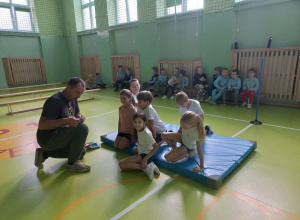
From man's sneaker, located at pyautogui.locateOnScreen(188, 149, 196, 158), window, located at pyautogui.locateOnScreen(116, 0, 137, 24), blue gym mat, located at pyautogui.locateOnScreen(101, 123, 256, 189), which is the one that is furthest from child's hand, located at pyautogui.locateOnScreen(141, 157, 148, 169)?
window, located at pyautogui.locateOnScreen(116, 0, 137, 24)

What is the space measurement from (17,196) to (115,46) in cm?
845

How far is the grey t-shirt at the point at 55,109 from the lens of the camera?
2.37 meters

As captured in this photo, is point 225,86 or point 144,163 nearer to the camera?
point 144,163

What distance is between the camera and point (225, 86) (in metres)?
5.84

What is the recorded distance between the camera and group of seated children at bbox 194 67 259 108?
546 cm

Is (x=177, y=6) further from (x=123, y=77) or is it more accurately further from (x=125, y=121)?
(x=125, y=121)

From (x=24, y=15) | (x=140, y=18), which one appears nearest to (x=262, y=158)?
(x=140, y=18)

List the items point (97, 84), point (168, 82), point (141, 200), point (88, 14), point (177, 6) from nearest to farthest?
point (141, 200), point (168, 82), point (177, 6), point (97, 84), point (88, 14)

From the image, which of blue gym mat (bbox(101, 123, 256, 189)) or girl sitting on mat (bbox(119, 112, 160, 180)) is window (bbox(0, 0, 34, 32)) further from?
girl sitting on mat (bbox(119, 112, 160, 180))

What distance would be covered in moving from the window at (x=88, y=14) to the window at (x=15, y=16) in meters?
2.68

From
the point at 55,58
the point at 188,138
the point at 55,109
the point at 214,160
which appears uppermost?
the point at 55,58

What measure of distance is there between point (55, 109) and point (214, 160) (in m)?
1.95

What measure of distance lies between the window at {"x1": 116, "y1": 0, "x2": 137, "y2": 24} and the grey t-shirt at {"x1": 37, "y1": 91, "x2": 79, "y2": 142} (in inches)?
285

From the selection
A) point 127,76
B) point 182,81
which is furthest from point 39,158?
point 127,76
